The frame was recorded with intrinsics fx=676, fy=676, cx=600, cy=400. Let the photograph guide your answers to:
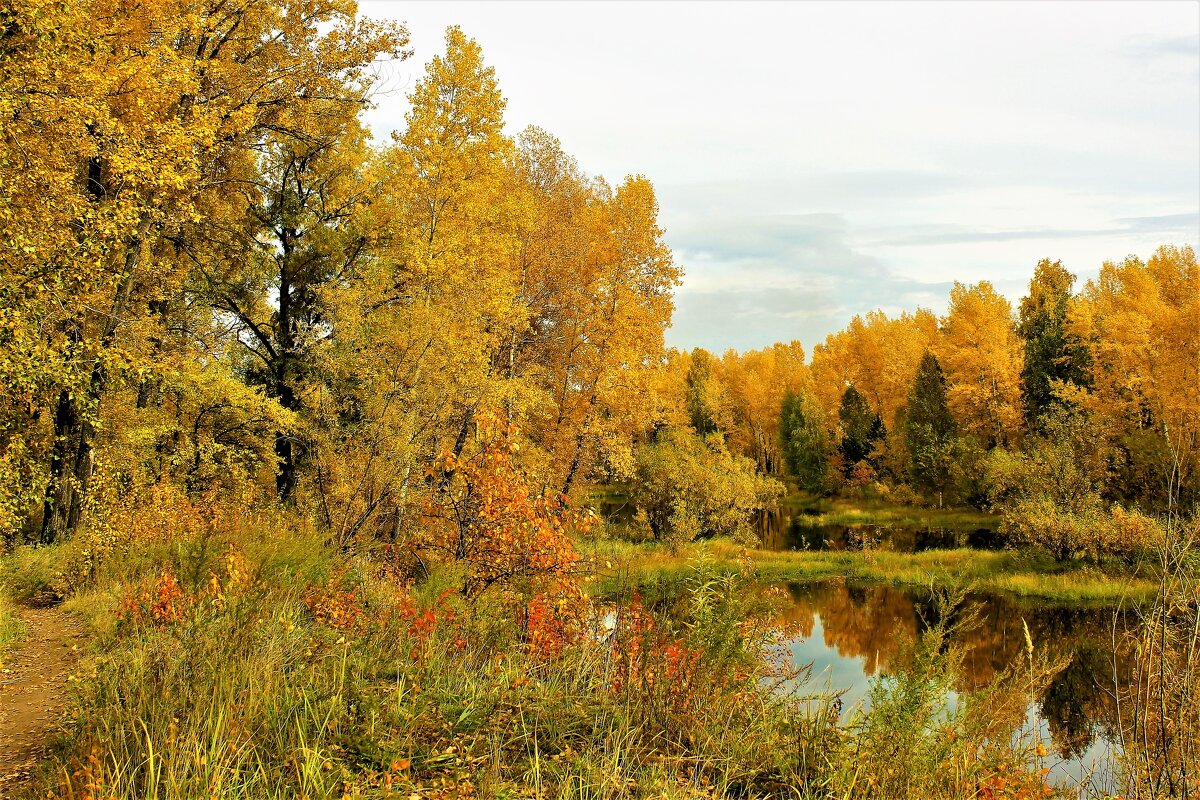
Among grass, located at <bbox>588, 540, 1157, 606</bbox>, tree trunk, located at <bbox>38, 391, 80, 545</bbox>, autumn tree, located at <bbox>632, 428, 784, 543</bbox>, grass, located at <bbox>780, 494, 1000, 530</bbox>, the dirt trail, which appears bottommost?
grass, located at <bbox>780, 494, 1000, 530</bbox>

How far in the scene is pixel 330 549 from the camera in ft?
30.3

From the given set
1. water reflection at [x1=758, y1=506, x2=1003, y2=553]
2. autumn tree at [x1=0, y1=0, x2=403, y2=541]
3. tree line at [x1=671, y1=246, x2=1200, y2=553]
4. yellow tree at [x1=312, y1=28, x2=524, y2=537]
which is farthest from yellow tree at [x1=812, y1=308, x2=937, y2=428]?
autumn tree at [x1=0, y1=0, x2=403, y2=541]

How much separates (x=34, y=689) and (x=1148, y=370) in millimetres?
34418

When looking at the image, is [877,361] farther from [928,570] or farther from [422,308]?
[422,308]

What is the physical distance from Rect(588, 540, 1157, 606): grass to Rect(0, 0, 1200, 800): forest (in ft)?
0.56

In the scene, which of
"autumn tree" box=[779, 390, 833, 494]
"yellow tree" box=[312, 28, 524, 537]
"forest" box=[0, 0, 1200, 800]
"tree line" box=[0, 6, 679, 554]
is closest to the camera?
"forest" box=[0, 0, 1200, 800]

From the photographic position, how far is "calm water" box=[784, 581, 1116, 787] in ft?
35.6

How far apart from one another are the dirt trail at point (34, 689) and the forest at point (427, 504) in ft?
0.20

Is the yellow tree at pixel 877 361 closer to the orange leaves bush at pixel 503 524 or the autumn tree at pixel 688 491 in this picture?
the autumn tree at pixel 688 491

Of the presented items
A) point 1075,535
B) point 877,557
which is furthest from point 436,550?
point 1075,535

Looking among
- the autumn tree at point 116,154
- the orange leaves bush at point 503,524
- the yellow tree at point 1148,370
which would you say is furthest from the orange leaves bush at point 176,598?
the yellow tree at point 1148,370

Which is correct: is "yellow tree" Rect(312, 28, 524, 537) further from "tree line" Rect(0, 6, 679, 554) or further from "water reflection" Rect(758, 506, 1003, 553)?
"water reflection" Rect(758, 506, 1003, 553)

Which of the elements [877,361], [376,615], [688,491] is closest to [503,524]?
[376,615]

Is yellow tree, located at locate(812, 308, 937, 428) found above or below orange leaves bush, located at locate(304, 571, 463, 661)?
above
